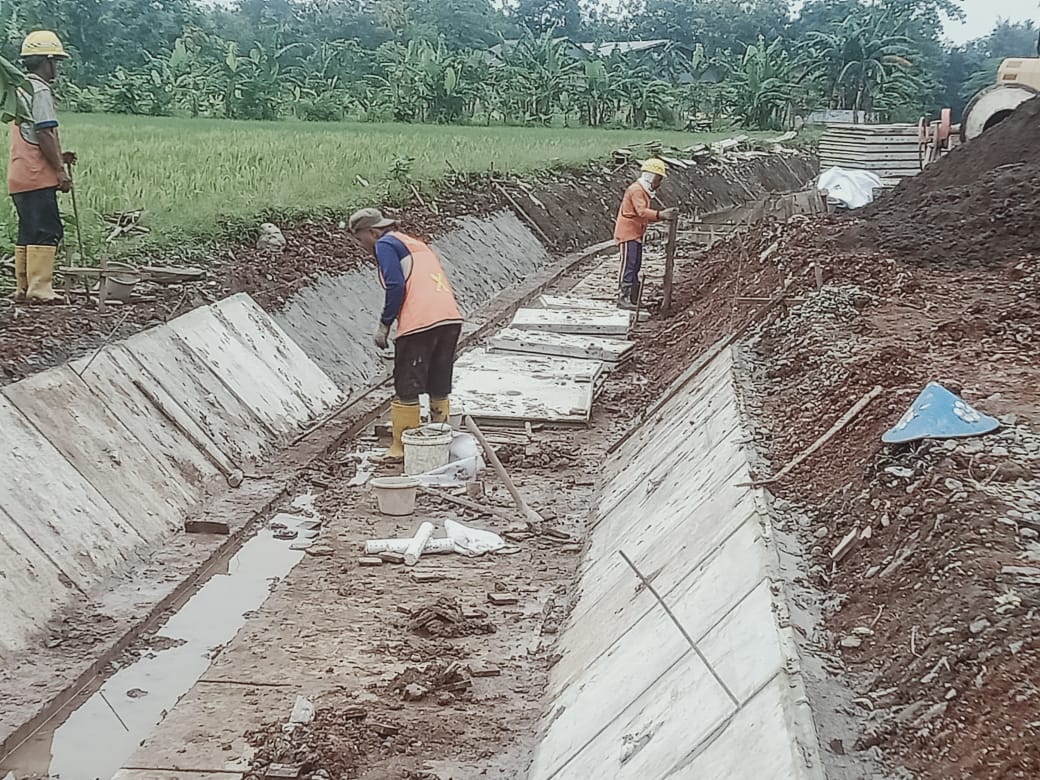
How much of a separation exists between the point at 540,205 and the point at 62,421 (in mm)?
15201

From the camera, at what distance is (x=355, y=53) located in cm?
4309

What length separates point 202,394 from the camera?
9.34 metres

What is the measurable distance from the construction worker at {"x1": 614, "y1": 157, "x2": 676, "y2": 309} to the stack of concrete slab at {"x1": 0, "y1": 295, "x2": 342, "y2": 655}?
217 inches

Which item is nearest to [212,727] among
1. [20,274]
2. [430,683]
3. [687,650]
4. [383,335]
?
[430,683]

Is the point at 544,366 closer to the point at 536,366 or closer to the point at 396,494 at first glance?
the point at 536,366

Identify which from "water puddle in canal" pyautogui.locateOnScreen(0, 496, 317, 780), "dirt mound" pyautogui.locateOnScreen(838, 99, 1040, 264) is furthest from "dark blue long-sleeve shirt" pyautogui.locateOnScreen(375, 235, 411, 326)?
"dirt mound" pyautogui.locateOnScreen(838, 99, 1040, 264)

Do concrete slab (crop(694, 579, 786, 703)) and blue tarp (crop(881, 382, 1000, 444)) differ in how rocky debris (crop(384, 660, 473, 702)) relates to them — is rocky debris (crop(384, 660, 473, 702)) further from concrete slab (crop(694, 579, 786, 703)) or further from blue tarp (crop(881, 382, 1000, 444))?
blue tarp (crop(881, 382, 1000, 444))

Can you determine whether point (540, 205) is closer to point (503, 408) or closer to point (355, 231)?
point (503, 408)

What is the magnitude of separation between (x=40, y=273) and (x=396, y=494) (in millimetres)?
3397

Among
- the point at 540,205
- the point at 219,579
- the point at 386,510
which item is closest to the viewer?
the point at 219,579

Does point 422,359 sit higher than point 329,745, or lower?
higher

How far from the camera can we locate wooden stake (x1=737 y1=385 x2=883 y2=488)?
595 centimetres

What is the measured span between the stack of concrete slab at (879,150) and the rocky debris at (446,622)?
19300 mm

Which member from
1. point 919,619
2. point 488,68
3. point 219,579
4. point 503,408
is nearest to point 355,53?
point 488,68
